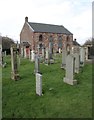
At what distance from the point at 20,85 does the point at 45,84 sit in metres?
1.30

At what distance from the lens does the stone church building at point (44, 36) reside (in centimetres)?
5128

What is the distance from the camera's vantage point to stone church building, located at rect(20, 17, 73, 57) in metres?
51.3

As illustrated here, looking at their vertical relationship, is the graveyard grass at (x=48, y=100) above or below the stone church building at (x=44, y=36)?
below

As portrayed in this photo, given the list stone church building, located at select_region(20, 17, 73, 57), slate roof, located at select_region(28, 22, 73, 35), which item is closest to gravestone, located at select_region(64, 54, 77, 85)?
stone church building, located at select_region(20, 17, 73, 57)

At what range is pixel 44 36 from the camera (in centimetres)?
5334

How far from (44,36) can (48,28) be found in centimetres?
387

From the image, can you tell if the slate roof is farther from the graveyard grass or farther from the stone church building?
the graveyard grass

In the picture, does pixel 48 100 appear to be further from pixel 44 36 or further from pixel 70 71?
pixel 44 36

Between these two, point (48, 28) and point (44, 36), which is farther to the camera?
point (48, 28)

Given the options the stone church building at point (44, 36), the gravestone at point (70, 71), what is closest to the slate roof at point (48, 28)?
the stone church building at point (44, 36)

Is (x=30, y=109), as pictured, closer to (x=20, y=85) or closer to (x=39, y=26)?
(x=20, y=85)

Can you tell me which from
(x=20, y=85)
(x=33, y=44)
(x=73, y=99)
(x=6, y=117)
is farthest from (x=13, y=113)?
(x=33, y=44)

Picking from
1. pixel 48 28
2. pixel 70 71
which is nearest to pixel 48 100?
pixel 70 71

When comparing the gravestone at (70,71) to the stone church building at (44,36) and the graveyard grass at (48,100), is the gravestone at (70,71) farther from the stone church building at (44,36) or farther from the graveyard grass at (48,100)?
the stone church building at (44,36)
